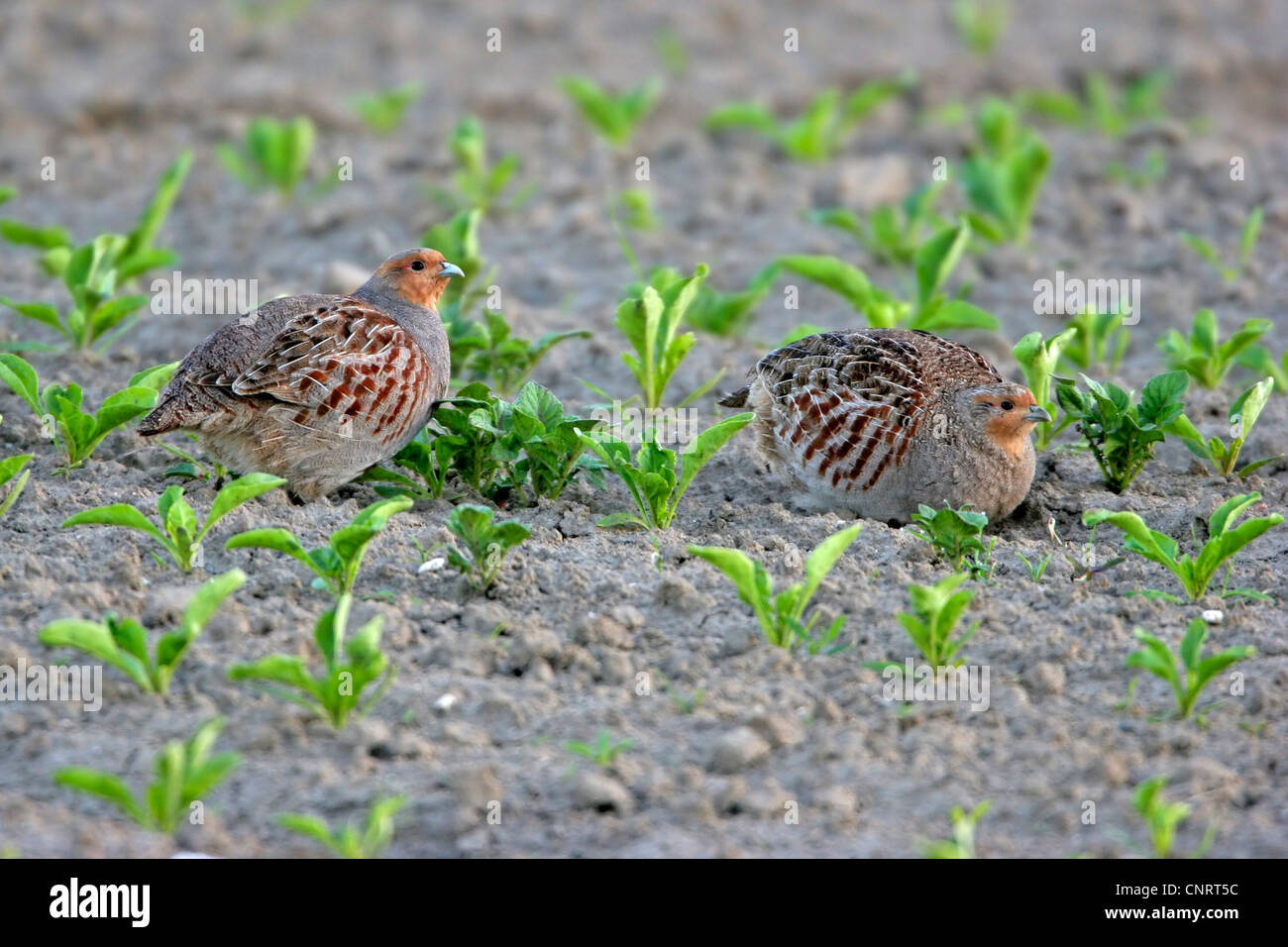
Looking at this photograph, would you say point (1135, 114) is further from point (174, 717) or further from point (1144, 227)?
point (174, 717)

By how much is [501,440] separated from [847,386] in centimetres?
119

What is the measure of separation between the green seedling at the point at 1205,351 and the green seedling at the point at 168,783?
4225mm

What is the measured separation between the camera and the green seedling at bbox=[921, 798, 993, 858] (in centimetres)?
357

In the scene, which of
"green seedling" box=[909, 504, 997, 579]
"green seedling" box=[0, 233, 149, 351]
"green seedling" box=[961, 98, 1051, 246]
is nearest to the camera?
"green seedling" box=[909, 504, 997, 579]

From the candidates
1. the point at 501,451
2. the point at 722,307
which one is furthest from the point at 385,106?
the point at 501,451

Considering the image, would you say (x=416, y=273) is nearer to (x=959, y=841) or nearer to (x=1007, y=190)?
(x=959, y=841)

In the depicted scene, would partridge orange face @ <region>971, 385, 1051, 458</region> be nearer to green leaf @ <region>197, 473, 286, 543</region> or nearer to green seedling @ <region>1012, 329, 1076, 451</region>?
green seedling @ <region>1012, 329, 1076, 451</region>

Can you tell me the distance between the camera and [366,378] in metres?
5.23

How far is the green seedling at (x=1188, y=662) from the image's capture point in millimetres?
4047

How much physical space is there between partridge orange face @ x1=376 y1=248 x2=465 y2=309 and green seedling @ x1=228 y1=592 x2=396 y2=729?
1.87 meters

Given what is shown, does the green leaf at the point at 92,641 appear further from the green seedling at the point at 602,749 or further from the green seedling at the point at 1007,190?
the green seedling at the point at 1007,190

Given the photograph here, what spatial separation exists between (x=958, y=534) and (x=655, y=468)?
38.3 inches

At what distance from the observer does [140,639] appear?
13.4 feet

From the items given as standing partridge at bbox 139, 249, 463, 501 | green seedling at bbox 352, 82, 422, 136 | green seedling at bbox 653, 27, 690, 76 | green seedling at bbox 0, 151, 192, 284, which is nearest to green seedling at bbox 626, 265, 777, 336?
standing partridge at bbox 139, 249, 463, 501
